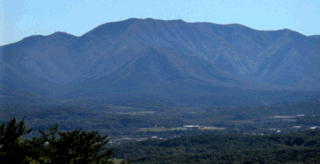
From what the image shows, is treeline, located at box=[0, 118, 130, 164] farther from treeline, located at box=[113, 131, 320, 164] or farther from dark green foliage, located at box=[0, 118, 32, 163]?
treeline, located at box=[113, 131, 320, 164]

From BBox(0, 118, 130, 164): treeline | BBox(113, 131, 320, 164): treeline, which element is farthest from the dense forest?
BBox(0, 118, 130, 164): treeline

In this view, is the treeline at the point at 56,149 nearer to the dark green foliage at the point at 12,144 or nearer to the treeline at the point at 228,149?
the dark green foliage at the point at 12,144

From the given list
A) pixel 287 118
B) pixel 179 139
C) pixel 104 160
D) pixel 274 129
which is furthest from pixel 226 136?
pixel 104 160

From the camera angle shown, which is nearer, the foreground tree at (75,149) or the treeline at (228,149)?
the foreground tree at (75,149)

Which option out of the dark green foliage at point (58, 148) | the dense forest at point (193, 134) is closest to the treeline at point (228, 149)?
the dense forest at point (193, 134)

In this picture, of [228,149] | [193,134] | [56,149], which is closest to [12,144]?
[56,149]

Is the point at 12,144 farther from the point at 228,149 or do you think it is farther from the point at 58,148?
the point at 228,149
